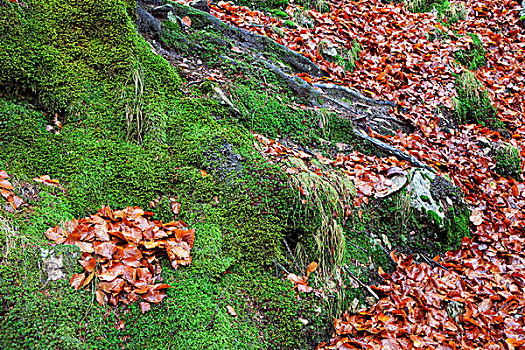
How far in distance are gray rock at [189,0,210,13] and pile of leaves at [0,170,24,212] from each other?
13.0 ft

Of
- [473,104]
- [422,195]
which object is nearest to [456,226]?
[422,195]

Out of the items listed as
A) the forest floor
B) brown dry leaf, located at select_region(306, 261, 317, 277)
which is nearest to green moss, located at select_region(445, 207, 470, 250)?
the forest floor

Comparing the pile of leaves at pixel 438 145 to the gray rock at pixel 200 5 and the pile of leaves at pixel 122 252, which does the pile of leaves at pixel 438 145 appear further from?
the pile of leaves at pixel 122 252

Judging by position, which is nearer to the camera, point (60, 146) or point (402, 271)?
point (60, 146)

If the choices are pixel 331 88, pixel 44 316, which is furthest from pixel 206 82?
pixel 44 316

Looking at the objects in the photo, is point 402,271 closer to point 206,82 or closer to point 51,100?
point 206,82

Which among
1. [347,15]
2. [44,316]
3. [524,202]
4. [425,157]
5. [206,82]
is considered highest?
[347,15]

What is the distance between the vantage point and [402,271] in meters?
3.63

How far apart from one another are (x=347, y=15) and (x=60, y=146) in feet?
19.1

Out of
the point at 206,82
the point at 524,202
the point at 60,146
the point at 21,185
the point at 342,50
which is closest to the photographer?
the point at 21,185

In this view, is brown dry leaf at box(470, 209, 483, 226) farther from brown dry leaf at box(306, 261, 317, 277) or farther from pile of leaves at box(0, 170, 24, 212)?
pile of leaves at box(0, 170, 24, 212)

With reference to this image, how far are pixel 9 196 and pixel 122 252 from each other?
92 centimetres

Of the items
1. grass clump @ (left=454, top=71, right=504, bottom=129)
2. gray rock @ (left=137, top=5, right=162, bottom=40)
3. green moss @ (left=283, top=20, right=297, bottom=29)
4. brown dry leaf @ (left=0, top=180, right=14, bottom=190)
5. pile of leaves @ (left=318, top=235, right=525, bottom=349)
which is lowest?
pile of leaves @ (left=318, top=235, right=525, bottom=349)

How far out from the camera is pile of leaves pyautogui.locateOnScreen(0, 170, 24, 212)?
2.52 m
